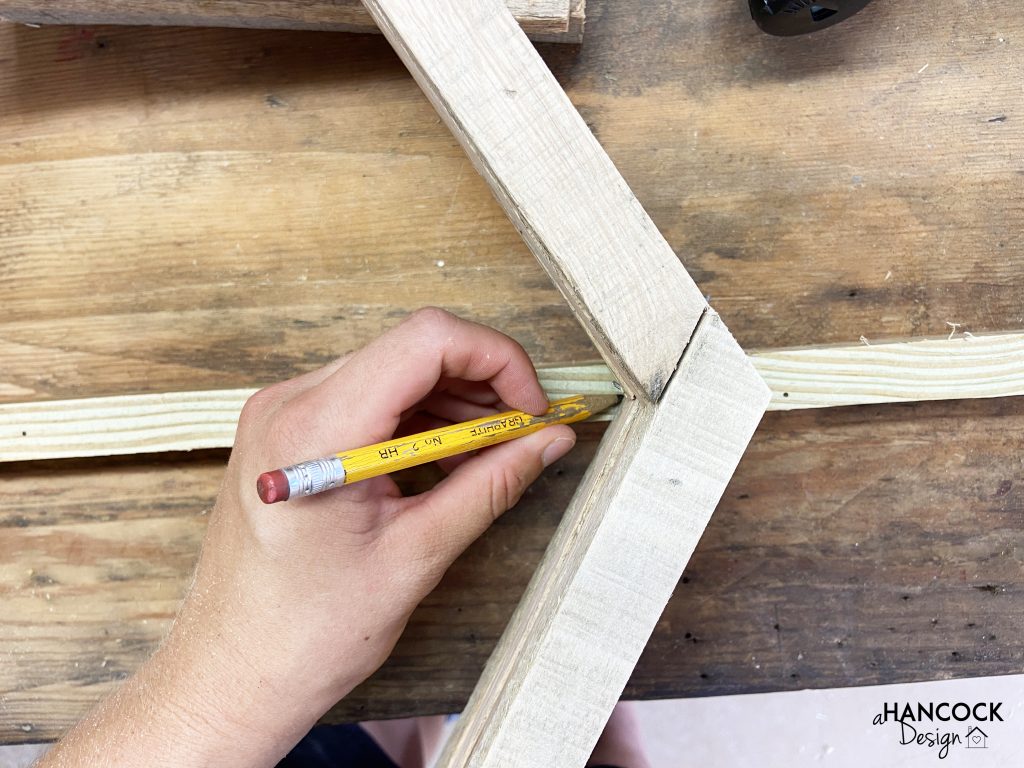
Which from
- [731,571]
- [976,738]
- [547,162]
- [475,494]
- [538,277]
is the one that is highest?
[547,162]

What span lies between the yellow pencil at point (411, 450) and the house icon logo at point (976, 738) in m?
0.84

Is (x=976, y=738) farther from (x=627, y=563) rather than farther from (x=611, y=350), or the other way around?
(x=611, y=350)

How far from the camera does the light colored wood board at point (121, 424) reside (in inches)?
37.2

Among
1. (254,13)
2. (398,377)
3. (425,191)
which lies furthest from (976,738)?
(254,13)

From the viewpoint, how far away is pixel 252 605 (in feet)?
2.71

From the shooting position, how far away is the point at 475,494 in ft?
2.78

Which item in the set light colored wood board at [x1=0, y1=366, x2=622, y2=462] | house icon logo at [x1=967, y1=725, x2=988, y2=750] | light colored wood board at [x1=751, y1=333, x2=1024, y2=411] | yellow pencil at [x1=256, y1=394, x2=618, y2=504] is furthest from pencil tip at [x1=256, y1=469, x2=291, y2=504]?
house icon logo at [x1=967, y1=725, x2=988, y2=750]

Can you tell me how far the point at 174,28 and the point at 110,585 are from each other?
2.79ft

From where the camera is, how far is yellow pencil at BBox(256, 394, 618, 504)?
708 millimetres

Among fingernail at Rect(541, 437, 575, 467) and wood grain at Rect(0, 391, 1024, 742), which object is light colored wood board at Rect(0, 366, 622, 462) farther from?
fingernail at Rect(541, 437, 575, 467)

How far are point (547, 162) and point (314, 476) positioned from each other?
384mm

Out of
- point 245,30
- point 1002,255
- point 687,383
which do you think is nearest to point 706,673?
point 687,383

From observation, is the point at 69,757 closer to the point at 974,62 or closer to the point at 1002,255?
the point at 1002,255

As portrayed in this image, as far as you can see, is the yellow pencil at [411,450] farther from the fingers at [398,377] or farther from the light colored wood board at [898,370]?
the light colored wood board at [898,370]
